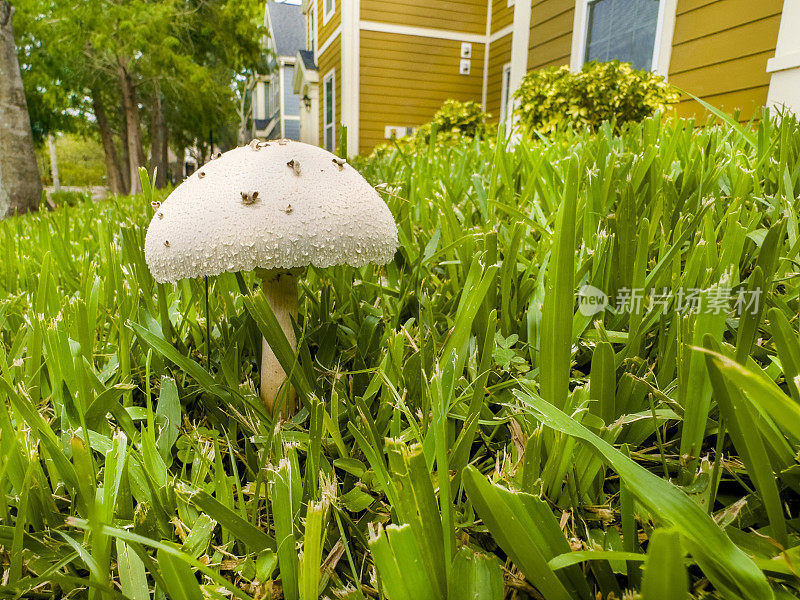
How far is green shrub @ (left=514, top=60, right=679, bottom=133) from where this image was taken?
584 cm

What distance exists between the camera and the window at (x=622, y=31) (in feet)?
22.3

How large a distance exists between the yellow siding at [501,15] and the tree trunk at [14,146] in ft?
32.0

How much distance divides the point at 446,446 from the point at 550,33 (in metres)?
8.91

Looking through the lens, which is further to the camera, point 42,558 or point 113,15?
point 113,15

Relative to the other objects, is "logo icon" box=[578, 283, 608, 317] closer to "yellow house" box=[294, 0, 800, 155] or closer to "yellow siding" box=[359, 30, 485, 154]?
"yellow house" box=[294, 0, 800, 155]

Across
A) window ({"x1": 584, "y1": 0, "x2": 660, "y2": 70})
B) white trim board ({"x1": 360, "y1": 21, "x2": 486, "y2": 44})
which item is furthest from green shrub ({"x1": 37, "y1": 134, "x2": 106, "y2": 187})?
Answer: window ({"x1": 584, "y1": 0, "x2": 660, "y2": 70})

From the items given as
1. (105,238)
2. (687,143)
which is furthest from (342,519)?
(687,143)

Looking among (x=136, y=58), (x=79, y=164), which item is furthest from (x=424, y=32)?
(x=79, y=164)

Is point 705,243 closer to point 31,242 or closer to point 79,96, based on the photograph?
point 31,242

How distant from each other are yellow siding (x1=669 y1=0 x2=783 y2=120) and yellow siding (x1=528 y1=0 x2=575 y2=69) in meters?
1.92

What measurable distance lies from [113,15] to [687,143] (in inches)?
631

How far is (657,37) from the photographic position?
6586 mm

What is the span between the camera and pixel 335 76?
14.4 meters

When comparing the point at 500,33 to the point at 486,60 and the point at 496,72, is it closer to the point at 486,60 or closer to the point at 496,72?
the point at 496,72
